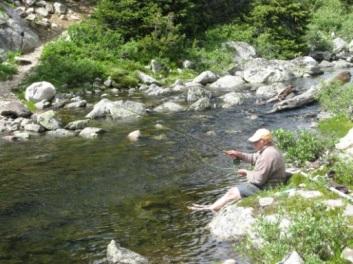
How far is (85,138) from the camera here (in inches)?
997

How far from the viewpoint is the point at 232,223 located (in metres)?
13.3

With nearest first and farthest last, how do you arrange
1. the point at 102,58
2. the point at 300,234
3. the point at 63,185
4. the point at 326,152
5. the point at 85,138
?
the point at 300,234
the point at 326,152
the point at 63,185
the point at 85,138
the point at 102,58

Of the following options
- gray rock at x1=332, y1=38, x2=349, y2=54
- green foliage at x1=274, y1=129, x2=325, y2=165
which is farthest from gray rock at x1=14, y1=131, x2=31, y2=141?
gray rock at x1=332, y1=38, x2=349, y2=54

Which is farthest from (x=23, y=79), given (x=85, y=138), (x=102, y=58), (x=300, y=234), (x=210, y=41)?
(x=300, y=234)

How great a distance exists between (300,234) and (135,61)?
33.9m

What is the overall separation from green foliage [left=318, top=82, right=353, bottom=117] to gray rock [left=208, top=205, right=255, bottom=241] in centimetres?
1065

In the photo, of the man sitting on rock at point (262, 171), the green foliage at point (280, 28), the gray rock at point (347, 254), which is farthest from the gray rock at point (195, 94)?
the gray rock at point (347, 254)

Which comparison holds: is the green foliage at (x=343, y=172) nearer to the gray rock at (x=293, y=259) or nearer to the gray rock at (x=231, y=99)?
the gray rock at (x=293, y=259)

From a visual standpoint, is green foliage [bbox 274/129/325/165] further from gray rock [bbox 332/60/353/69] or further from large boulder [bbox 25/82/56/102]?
gray rock [bbox 332/60/353/69]

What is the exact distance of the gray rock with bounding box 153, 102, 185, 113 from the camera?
101ft

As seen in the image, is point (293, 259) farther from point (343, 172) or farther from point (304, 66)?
point (304, 66)

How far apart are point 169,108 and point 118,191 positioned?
46.0ft

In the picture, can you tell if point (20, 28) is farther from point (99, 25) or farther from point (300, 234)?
point (300, 234)

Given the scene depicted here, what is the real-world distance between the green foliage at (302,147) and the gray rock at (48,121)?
514 inches
